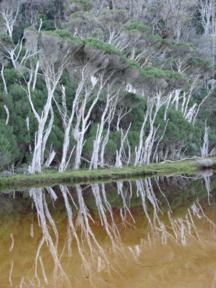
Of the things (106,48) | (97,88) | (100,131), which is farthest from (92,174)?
(106,48)

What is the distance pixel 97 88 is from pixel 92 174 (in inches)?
217

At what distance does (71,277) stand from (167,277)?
1683 mm

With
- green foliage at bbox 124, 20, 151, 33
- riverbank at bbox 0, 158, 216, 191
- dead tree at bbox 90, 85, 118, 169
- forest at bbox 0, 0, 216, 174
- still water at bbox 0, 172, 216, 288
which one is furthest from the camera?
green foliage at bbox 124, 20, 151, 33

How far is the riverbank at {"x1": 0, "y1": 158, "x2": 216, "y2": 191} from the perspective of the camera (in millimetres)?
25000

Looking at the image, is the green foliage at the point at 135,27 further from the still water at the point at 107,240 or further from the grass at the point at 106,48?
the still water at the point at 107,240

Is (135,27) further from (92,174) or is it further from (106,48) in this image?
(92,174)

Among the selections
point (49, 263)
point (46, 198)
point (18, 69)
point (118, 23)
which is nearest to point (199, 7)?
point (118, 23)

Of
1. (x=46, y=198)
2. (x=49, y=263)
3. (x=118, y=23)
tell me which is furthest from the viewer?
(x=118, y=23)

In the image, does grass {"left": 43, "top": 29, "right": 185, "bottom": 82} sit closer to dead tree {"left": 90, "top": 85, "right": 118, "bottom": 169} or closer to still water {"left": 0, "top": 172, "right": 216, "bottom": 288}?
dead tree {"left": 90, "top": 85, "right": 118, "bottom": 169}

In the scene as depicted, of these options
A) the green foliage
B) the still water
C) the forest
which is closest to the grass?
the forest

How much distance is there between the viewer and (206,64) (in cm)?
3925

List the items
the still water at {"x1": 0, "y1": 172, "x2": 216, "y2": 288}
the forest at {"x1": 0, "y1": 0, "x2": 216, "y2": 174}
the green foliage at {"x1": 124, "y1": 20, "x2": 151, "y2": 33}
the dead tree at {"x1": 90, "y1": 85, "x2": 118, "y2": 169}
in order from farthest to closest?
the green foliage at {"x1": 124, "y1": 20, "x2": 151, "y2": 33} < the dead tree at {"x1": 90, "y1": 85, "x2": 118, "y2": 169} < the forest at {"x1": 0, "y1": 0, "x2": 216, "y2": 174} < the still water at {"x1": 0, "y1": 172, "x2": 216, "y2": 288}

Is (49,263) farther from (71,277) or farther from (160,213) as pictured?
(160,213)

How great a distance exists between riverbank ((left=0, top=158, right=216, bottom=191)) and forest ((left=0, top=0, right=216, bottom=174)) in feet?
2.82
